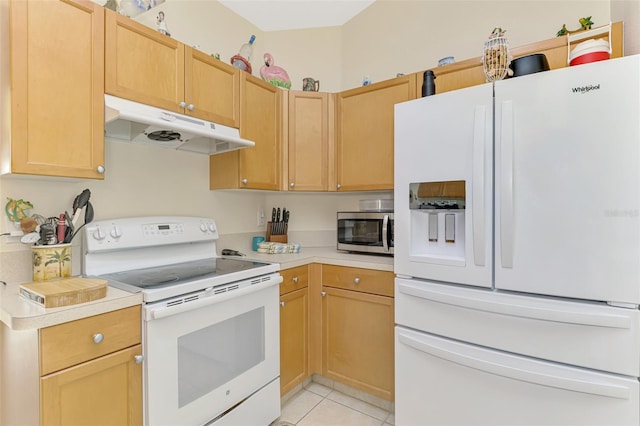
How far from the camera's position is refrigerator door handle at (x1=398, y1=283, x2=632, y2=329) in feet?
3.64

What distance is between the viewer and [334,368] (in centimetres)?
212

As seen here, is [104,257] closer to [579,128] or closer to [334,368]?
[334,368]

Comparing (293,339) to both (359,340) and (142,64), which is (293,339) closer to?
(359,340)

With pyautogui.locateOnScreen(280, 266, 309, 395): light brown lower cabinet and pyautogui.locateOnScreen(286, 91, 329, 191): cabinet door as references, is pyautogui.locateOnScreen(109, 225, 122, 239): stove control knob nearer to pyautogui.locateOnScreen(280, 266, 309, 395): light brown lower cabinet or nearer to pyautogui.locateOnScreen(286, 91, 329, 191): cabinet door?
pyautogui.locateOnScreen(280, 266, 309, 395): light brown lower cabinet

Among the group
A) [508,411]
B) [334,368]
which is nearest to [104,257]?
[334,368]

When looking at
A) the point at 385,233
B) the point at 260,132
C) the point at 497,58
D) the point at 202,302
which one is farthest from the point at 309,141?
the point at 202,302

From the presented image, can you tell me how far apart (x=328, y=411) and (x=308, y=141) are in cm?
184

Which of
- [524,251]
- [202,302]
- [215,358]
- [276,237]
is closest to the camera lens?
[524,251]

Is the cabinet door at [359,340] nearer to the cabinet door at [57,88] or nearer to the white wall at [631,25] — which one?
the cabinet door at [57,88]

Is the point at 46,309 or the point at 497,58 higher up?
the point at 497,58

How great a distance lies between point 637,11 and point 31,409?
288 cm

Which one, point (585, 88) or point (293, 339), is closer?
point (585, 88)

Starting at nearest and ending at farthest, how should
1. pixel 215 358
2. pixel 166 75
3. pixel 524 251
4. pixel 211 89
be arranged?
pixel 524 251, pixel 215 358, pixel 166 75, pixel 211 89

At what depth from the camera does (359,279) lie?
1.99 meters
